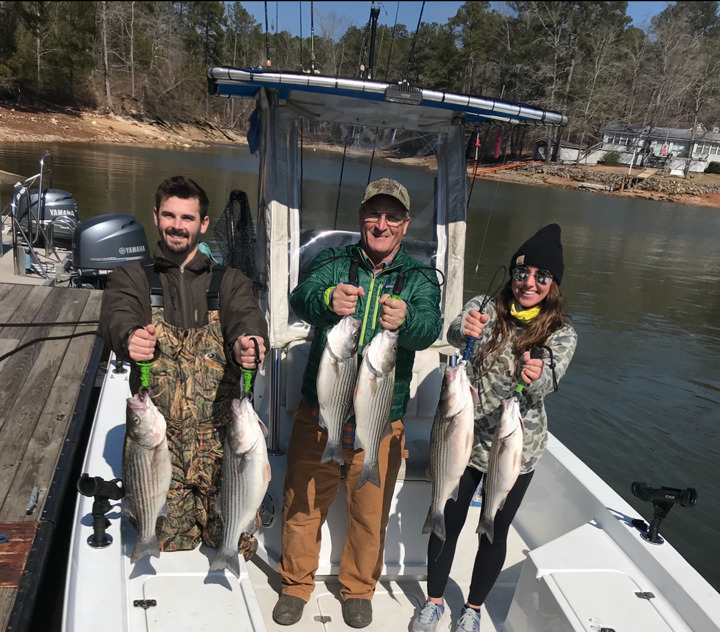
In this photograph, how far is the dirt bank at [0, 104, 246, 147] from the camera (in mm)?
36594

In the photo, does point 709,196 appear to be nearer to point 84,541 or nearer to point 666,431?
point 666,431

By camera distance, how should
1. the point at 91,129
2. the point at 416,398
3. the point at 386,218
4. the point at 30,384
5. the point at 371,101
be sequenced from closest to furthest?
the point at 386,218 → the point at 371,101 → the point at 416,398 → the point at 30,384 → the point at 91,129

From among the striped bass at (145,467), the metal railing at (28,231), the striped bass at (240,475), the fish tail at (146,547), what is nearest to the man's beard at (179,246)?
the striped bass at (145,467)

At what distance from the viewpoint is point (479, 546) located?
290cm

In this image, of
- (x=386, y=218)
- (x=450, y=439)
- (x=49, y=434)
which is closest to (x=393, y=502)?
(x=450, y=439)

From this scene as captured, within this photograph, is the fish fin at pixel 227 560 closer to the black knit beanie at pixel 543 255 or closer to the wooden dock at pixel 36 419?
the wooden dock at pixel 36 419

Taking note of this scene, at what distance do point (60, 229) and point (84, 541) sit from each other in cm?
757

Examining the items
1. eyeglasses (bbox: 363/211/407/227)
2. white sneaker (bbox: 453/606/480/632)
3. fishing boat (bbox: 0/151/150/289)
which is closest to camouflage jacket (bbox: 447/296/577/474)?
eyeglasses (bbox: 363/211/407/227)

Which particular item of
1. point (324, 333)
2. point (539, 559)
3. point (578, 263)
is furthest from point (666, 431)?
point (578, 263)

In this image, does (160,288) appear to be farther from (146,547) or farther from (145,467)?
(146,547)

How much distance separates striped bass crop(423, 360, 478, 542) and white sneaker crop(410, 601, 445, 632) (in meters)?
0.58

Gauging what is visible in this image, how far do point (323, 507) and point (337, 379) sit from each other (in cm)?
96

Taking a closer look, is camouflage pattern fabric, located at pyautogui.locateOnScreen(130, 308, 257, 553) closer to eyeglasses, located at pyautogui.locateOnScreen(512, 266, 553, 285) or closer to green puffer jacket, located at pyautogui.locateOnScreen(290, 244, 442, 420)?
green puffer jacket, located at pyautogui.locateOnScreen(290, 244, 442, 420)

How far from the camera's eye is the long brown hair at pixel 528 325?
2678mm
